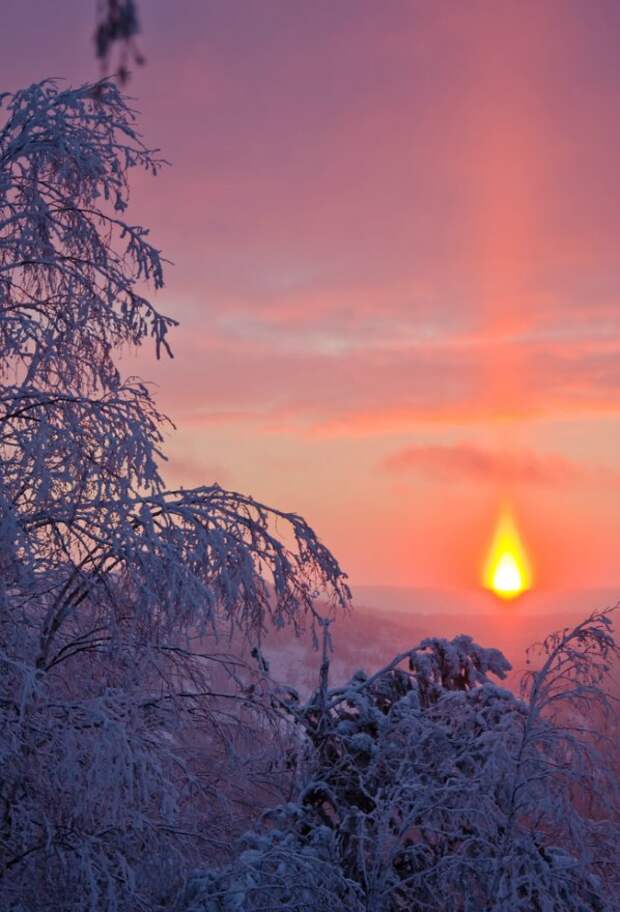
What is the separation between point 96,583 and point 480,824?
3.33 m

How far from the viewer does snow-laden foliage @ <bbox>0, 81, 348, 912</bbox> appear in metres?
6.53

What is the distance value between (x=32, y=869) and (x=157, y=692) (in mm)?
1694

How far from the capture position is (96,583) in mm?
7293

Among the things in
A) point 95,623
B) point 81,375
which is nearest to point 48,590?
point 95,623

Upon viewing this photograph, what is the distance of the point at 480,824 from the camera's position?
7383 mm

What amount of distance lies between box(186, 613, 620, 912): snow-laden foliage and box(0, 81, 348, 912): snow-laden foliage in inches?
29.2

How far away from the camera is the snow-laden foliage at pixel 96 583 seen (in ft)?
21.4

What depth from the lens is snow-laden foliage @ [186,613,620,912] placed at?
7246 millimetres

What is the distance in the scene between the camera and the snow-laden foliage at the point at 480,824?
285 inches

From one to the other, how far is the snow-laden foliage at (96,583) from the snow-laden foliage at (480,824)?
74 cm

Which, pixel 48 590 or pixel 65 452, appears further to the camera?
pixel 48 590

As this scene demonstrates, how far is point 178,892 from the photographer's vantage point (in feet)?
25.8

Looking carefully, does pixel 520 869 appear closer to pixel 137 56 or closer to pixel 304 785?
pixel 304 785

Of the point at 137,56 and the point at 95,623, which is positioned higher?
the point at 137,56
